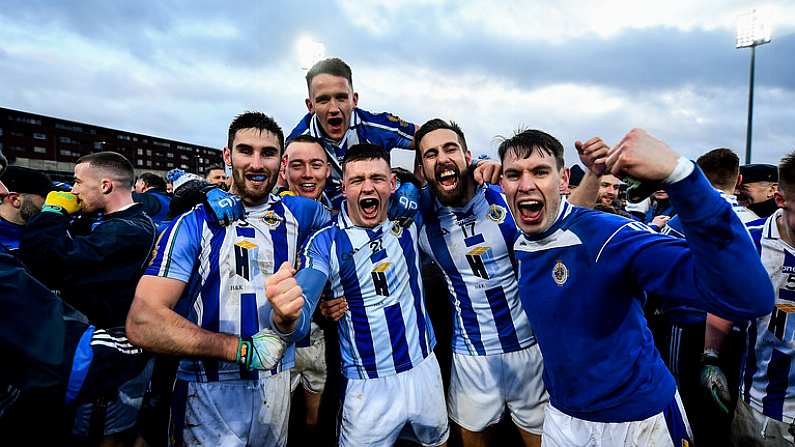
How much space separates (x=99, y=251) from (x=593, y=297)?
11.0 ft

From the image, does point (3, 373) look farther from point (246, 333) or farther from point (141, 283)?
point (246, 333)

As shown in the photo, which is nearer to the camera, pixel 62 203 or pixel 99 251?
pixel 99 251

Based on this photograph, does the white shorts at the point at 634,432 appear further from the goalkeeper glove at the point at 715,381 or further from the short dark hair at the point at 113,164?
the short dark hair at the point at 113,164

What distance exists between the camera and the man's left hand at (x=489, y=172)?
8.92ft

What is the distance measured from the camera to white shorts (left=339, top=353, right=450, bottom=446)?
2.60 meters

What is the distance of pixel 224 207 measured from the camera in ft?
7.89

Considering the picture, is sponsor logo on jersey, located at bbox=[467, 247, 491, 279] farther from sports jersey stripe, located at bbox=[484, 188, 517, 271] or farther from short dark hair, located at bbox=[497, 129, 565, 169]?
short dark hair, located at bbox=[497, 129, 565, 169]

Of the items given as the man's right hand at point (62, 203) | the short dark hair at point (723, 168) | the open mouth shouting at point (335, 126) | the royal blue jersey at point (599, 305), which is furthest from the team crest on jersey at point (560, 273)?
the man's right hand at point (62, 203)

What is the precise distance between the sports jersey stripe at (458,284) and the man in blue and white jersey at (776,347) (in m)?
1.56

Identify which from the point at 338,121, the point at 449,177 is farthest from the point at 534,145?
the point at 338,121

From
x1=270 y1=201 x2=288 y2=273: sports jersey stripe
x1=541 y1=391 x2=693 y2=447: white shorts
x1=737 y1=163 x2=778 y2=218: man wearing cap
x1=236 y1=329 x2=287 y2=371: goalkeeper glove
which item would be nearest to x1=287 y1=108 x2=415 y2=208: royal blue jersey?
x1=270 y1=201 x2=288 y2=273: sports jersey stripe

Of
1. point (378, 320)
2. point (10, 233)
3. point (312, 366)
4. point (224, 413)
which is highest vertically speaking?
point (10, 233)

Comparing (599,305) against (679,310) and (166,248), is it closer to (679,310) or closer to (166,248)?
(166,248)

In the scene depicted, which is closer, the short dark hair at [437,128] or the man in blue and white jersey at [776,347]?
the man in blue and white jersey at [776,347]
